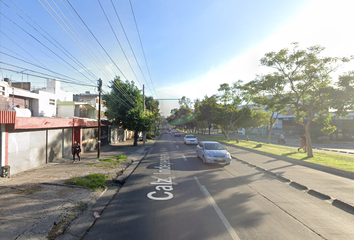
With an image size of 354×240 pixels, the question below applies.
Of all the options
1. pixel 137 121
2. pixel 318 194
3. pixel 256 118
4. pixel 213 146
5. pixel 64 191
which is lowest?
pixel 318 194

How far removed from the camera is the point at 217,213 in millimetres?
5172

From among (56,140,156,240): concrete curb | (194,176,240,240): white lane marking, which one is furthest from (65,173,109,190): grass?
(194,176,240,240): white lane marking

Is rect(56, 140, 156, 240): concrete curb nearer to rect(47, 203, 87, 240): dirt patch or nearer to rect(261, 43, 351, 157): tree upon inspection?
rect(47, 203, 87, 240): dirt patch

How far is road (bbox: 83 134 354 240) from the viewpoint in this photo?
166 inches

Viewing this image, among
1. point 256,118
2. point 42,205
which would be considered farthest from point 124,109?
point 256,118

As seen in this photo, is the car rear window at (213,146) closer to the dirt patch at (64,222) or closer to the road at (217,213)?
the road at (217,213)

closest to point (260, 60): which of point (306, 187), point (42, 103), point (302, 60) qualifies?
point (302, 60)

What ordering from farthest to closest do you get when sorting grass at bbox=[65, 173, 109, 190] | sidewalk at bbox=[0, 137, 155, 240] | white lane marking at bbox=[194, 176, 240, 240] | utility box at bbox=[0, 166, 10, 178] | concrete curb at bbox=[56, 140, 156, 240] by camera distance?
utility box at bbox=[0, 166, 10, 178] → grass at bbox=[65, 173, 109, 190] → sidewalk at bbox=[0, 137, 155, 240] → concrete curb at bbox=[56, 140, 156, 240] → white lane marking at bbox=[194, 176, 240, 240]

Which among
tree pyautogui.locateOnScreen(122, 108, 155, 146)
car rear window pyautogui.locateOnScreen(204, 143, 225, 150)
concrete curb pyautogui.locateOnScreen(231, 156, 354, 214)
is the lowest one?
concrete curb pyautogui.locateOnScreen(231, 156, 354, 214)

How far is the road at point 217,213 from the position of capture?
421cm

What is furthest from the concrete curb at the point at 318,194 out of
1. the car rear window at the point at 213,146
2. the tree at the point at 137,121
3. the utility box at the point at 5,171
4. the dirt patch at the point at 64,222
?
the tree at the point at 137,121

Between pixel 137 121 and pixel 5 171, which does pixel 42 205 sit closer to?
pixel 5 171

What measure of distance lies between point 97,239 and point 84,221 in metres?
1.15

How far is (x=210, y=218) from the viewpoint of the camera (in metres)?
4.88
